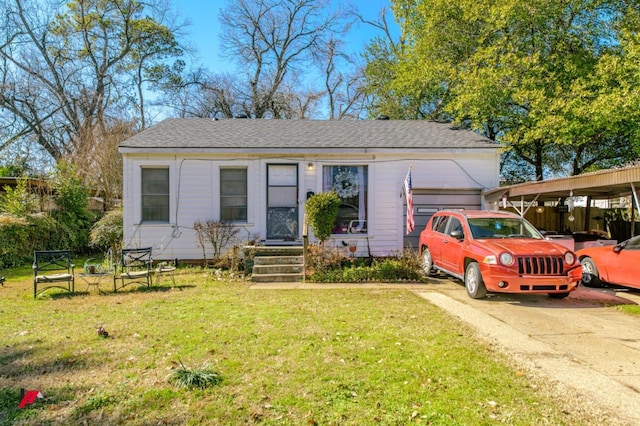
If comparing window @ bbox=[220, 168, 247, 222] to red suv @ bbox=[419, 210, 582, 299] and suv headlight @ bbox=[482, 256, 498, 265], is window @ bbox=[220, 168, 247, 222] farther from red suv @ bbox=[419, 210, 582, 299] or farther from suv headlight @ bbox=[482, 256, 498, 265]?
suv headlight @ bbox=[482, 256, 498, 265]

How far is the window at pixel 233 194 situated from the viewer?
446 inches

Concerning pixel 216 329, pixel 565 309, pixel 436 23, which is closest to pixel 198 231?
pixel 216 329

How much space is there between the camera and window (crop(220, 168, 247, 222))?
11336mm

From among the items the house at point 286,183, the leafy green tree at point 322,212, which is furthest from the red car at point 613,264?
the leafy green tree at point 322,212

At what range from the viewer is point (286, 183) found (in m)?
11.5

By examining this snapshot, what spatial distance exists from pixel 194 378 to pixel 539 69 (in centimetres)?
1575

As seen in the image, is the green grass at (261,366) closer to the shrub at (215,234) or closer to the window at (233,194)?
the shrub at (215,234)

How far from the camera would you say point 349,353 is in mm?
4398

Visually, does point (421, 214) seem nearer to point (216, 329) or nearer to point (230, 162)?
point (230, 162)

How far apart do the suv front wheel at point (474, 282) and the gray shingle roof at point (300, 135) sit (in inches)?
196

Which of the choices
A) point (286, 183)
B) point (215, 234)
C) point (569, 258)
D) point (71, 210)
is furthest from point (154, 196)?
point (569, 258)

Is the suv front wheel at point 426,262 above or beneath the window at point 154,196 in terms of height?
beneath

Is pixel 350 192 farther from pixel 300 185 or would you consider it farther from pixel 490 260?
pixel 490 260

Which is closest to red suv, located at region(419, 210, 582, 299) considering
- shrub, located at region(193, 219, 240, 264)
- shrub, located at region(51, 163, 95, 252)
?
shrub, located at region(193, 219, 240, 264)
